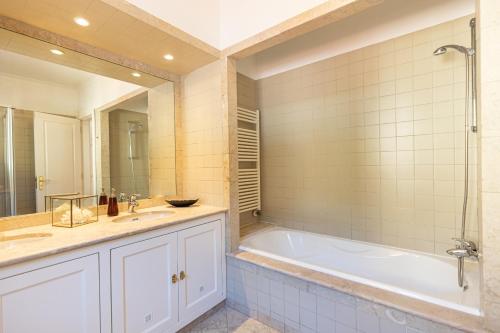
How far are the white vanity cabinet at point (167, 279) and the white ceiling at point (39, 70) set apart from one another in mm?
1326

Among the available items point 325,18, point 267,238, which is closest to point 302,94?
point 325,18

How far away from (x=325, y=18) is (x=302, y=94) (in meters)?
1.15

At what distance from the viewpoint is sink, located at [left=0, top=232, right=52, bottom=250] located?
134 centimetres

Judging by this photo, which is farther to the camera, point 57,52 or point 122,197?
point 122,197

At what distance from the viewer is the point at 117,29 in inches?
66.8

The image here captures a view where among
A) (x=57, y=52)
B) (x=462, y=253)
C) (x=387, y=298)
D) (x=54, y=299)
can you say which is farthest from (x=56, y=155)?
(x=462, y=253)

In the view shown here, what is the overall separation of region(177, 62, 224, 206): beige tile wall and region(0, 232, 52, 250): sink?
3.96ft

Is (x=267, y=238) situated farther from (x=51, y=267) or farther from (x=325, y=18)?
(x=325, y=18)

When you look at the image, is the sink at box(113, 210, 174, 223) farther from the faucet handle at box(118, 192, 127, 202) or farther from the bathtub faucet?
the bathtub faucet

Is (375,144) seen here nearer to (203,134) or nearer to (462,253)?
(462,253)

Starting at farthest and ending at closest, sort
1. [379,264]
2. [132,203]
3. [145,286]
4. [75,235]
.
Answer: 1. [379,264]
2. [132,203]
3. [145,286]
4. [75,235]

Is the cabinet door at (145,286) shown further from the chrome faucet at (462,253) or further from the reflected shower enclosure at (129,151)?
the chrome faucet at (462,253)

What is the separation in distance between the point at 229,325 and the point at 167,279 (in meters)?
0.64

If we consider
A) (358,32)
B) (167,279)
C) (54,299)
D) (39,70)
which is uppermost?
(358,32)
